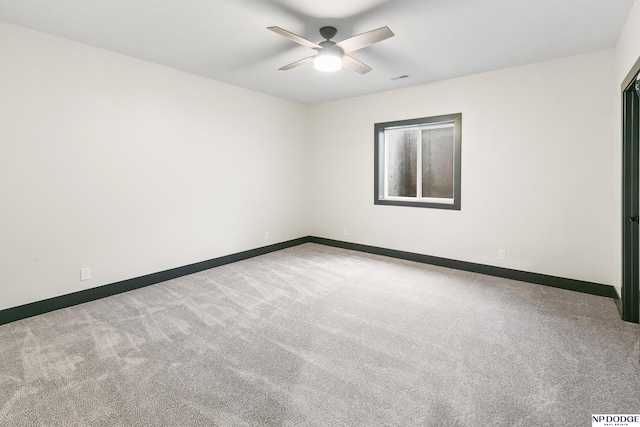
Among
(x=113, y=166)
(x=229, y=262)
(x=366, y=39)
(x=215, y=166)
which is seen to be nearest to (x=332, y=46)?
(x=366, y=39)

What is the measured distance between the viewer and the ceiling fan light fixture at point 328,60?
277cm

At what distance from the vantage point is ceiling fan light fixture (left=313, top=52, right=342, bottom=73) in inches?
109

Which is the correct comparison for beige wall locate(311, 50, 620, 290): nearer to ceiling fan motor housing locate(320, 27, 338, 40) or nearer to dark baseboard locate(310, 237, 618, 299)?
dark baseboard locate(310, 237, 618, 299)

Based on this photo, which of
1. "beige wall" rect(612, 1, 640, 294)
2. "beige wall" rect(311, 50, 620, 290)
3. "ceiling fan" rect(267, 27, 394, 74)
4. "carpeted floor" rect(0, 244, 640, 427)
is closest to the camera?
"carpeted floor" rect(0, 244, 640, 427)

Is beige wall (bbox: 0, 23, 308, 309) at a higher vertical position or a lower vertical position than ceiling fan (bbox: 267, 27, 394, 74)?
lower

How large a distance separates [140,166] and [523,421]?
13.1 feet

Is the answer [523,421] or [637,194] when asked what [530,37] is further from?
[523,421]

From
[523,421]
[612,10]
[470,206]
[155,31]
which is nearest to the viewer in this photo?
[523,421]

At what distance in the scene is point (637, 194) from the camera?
2.65 meters

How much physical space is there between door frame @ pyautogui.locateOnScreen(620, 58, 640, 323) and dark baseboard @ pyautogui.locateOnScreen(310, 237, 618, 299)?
1.85ft

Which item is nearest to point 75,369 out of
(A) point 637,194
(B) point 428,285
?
(B) point 428,285

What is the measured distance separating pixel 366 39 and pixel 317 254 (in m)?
3.34

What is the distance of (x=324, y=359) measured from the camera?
2.20 metres

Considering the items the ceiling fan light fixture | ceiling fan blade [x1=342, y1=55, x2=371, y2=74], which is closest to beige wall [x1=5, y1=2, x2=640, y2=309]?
ceiling fan blade [x1=342, y1=55, x2=371, y2=74]
